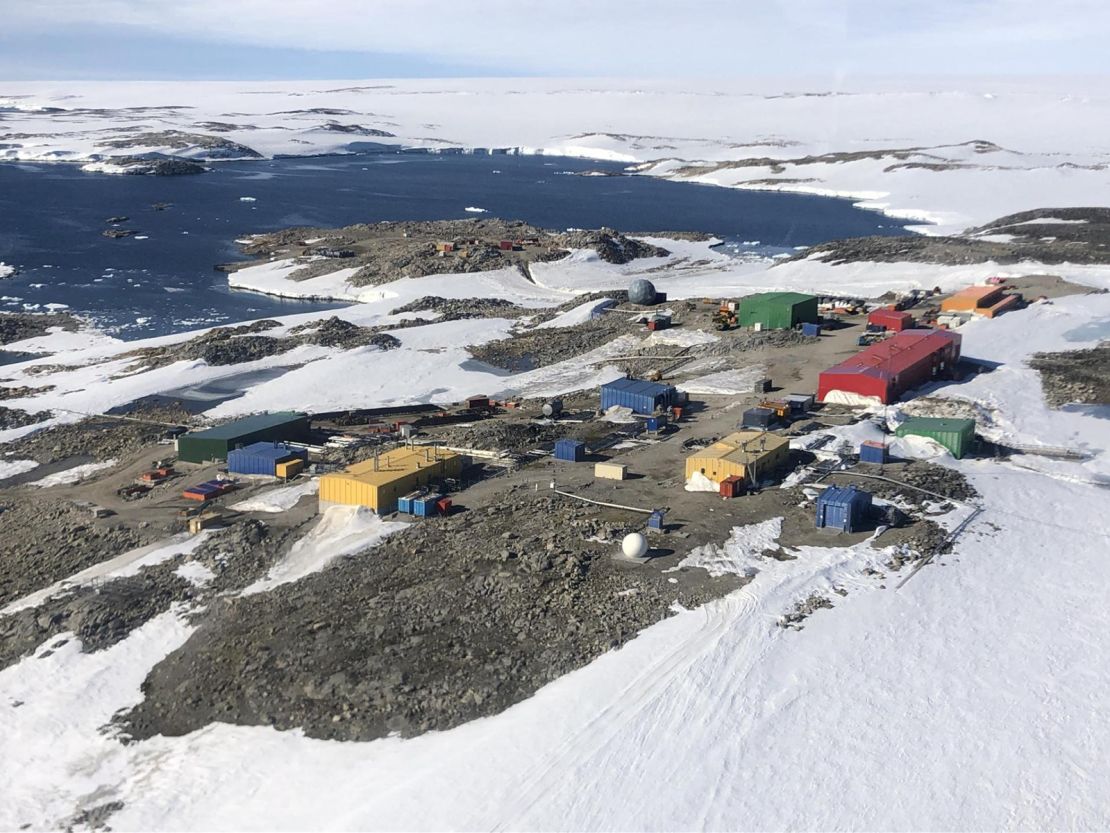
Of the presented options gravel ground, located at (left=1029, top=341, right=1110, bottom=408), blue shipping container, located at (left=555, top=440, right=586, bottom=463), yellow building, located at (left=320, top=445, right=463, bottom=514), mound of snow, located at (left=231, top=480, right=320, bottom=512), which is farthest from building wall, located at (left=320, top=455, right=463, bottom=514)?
gravel ground, located at (left=1029, top=341, right=1110, bottom=408)

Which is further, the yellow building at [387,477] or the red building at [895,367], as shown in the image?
the red building at [895,367]

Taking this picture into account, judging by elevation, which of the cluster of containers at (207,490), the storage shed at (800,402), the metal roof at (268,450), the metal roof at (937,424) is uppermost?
the metal roof at (937,424)

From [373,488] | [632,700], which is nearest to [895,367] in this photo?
[373,488]

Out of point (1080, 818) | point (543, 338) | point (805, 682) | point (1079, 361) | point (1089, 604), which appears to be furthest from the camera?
point (543, 338)

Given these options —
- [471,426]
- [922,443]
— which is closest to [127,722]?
[471,426]

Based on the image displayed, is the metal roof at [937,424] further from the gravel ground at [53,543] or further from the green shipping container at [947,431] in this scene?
the gravel ground at [53,543]

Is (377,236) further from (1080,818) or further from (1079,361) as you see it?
(1080,818)

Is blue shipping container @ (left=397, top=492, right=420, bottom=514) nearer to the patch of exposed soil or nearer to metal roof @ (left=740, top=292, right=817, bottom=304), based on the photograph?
metal roof @ (left=740, top=292, right=817, bottom=304)

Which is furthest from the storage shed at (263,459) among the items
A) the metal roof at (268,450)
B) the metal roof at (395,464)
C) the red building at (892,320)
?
the red building at (892,320)
